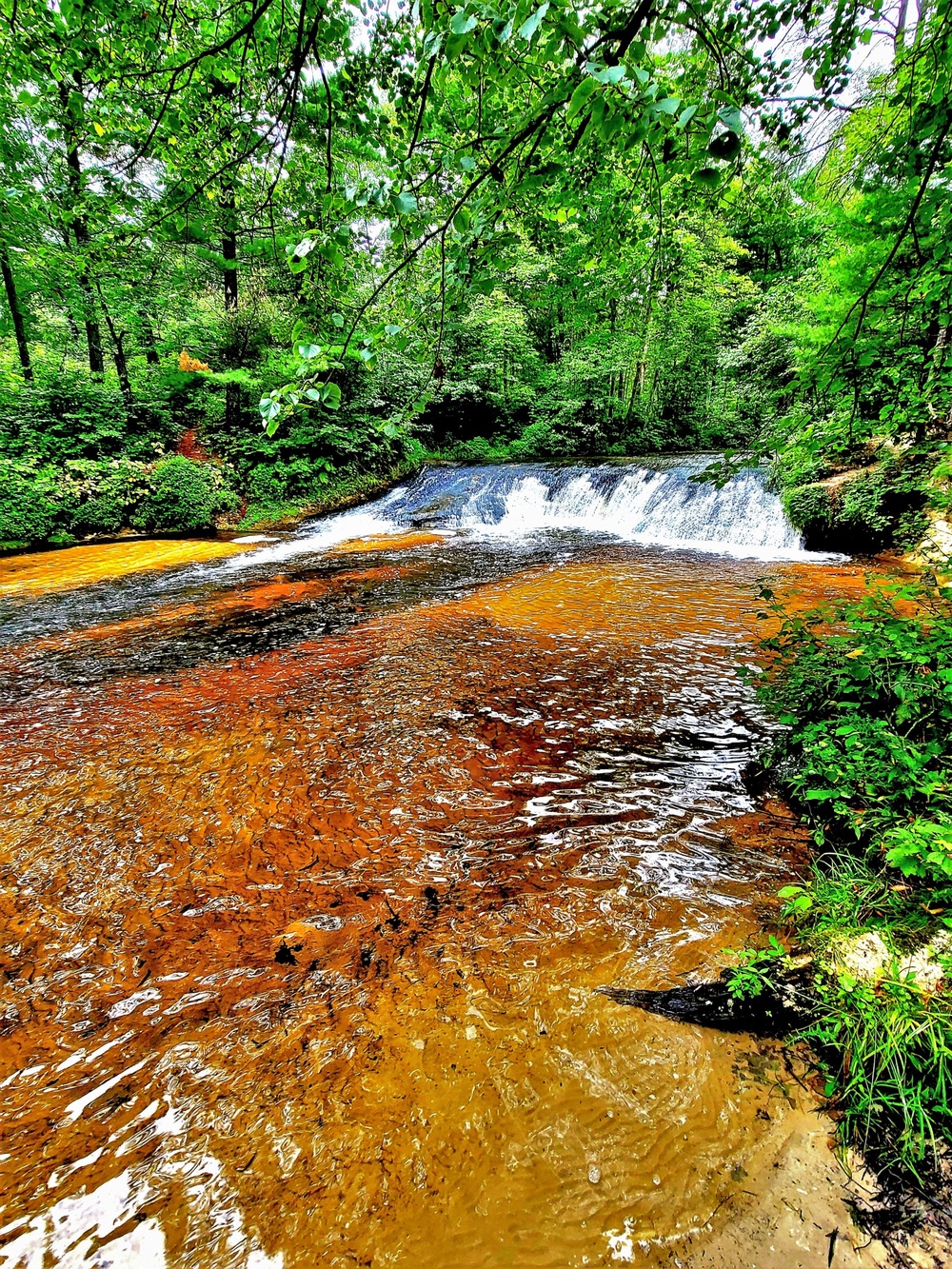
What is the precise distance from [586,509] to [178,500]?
9.84m

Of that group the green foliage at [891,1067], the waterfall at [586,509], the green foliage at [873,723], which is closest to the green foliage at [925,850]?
the green foliage at [873,723]

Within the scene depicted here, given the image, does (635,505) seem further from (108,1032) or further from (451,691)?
(108,1032)

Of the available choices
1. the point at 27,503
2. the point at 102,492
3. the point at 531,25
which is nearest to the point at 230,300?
the point at 102,492

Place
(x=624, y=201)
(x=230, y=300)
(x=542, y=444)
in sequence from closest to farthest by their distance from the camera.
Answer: (x=624, y=201), (x=230, y=300), (x=542, y=444)

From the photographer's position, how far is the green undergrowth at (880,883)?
1268 mm

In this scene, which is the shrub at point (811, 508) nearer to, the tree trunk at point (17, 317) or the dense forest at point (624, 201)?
the dense forest at point (624, 201)

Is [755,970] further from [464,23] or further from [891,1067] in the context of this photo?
[464,23]

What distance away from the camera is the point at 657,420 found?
783 inches

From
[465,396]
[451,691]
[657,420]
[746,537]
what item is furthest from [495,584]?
[657,420]

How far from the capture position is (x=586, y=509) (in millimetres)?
12242

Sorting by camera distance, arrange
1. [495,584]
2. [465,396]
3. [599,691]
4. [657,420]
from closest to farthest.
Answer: [599,691] < [495,584] < [465,396] < [657,420]

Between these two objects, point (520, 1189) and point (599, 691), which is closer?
point (520, 1189)

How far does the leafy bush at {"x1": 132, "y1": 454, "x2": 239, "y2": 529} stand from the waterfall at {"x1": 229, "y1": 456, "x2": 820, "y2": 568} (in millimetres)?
2223

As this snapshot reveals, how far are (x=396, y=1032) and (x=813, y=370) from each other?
144 inches
